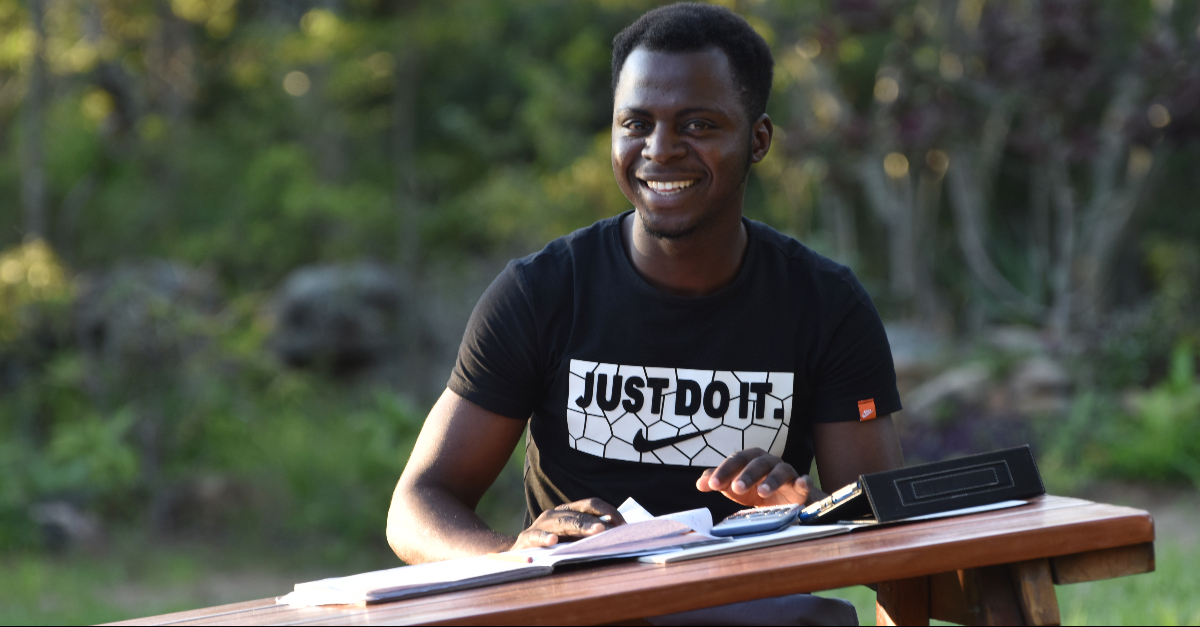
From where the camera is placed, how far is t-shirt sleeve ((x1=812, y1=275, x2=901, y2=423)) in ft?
8.46

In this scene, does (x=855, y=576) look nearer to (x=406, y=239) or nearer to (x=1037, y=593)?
(x=1037, y=593)

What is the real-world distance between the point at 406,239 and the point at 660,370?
7112 millimetres

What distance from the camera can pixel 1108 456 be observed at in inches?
267

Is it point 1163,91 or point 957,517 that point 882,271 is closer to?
point 1163,91

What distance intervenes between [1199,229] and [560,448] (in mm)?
10966

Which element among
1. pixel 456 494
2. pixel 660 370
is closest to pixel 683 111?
pixel 660 370

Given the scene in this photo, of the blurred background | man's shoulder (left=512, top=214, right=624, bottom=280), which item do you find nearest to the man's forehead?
man's shoulder (left=512, top=214, right=624, bottom=280)

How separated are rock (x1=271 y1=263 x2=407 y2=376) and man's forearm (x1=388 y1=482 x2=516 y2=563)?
A: 7.69 metres

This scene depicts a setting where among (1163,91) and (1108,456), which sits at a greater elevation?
(1163,91)

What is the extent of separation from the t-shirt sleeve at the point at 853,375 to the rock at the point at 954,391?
5271mm

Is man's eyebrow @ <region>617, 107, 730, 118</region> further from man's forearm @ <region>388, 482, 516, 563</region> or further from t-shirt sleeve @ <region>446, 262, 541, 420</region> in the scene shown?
man's forearm @ <region>388, 482, 516, 563</region>

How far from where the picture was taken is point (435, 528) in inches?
90.6

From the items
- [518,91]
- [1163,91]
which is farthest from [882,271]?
[1163,91]

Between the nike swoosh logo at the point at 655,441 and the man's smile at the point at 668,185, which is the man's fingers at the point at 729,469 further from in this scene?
the man's smile at the point at 668,185
